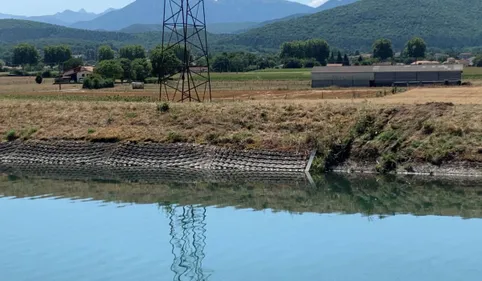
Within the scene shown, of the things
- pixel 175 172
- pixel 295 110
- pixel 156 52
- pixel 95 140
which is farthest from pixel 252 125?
pixel 156 52

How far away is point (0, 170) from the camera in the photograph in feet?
112

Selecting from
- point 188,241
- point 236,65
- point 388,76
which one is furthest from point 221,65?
point 188,241

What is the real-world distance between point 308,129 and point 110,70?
203 ft

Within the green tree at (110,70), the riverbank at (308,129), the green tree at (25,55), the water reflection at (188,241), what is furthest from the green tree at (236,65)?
the water reflection at (188,241)

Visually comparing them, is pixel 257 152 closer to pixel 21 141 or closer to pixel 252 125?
pixel 252 125

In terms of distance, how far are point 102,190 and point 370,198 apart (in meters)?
9.59

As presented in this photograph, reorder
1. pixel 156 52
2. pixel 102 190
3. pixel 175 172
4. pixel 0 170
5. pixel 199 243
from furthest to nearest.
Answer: pixel 156 52 < pixel 0 170 < pixel 175 172 < pixel 102 190 < pixel 199 243

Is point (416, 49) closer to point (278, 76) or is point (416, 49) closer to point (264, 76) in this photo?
point (264, 76)

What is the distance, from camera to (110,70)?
300 feet

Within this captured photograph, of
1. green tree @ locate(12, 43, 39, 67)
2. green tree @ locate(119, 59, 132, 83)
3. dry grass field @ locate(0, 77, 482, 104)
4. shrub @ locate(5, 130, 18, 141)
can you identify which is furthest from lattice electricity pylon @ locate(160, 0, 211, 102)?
green tree @ locate(12, 43, 39, 67)

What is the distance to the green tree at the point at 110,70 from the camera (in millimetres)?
90625

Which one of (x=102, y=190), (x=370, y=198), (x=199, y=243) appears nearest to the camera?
(x=199, y=243)

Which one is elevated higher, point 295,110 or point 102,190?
point 295,110

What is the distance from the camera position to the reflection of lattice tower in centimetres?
1664
